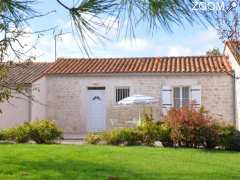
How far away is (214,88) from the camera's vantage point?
23.7 meters

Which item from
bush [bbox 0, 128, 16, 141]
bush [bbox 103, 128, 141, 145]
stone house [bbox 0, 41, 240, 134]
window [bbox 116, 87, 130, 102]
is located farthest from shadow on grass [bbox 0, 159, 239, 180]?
window [bbox 116, 87, 130, 102]

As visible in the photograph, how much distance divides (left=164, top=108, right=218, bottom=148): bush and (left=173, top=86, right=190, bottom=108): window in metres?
6.78

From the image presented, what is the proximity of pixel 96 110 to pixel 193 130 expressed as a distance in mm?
8933

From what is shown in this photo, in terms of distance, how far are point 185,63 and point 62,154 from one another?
12.6 meters

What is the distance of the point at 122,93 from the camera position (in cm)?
2477

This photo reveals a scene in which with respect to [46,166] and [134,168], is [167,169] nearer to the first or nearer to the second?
[134,168]

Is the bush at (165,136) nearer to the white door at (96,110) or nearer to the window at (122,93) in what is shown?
the window at (122,93)

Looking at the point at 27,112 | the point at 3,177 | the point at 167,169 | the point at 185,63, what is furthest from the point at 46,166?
the point at 185,63

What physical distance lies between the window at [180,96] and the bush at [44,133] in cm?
731

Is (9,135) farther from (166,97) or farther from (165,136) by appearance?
(166,97)

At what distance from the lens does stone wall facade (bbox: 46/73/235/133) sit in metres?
23.6

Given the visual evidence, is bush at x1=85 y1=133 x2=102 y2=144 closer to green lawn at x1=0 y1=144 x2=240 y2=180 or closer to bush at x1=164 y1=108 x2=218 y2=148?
bush at x1=164 y1=108 x2=218 y2=148

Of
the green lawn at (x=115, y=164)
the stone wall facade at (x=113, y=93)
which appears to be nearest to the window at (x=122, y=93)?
the stone wall facade at (x=113, y=93)

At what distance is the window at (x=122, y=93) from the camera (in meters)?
24.7
